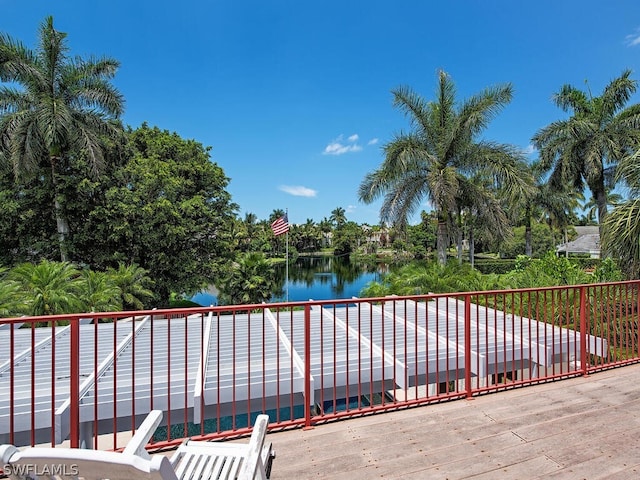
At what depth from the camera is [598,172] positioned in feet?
53.3

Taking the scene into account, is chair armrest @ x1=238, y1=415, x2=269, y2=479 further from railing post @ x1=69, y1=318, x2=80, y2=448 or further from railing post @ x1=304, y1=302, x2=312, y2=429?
railing post @ x1=69, y1=318, x2=80, y2=448

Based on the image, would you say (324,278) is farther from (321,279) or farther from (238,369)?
(238,369)

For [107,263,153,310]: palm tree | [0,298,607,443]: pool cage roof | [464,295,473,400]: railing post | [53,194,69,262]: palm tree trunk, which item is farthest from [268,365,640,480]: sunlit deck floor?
[53,194,69,262]: palm tree trunk

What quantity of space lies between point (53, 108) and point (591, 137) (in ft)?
75.2

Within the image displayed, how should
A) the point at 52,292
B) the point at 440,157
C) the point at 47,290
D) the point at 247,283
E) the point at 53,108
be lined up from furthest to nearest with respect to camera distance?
the point at 247,283 → the point at 440,157 → the point at 53,108 → the point at 47,290 → the point at 52,292

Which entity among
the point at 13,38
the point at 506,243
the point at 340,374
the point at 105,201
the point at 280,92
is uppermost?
the point at 280,92

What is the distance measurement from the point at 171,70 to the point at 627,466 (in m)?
24.9

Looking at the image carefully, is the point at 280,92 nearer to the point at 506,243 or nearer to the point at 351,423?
the point at 506,243

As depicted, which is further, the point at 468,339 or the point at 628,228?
the point at 628,228

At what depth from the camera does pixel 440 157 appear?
1336cm

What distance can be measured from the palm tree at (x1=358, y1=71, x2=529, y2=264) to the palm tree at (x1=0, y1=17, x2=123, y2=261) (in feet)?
36.5

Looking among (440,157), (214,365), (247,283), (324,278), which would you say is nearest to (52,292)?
(214,365)

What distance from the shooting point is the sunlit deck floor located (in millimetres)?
2270

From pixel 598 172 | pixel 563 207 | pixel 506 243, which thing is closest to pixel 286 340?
pixel 506 243
